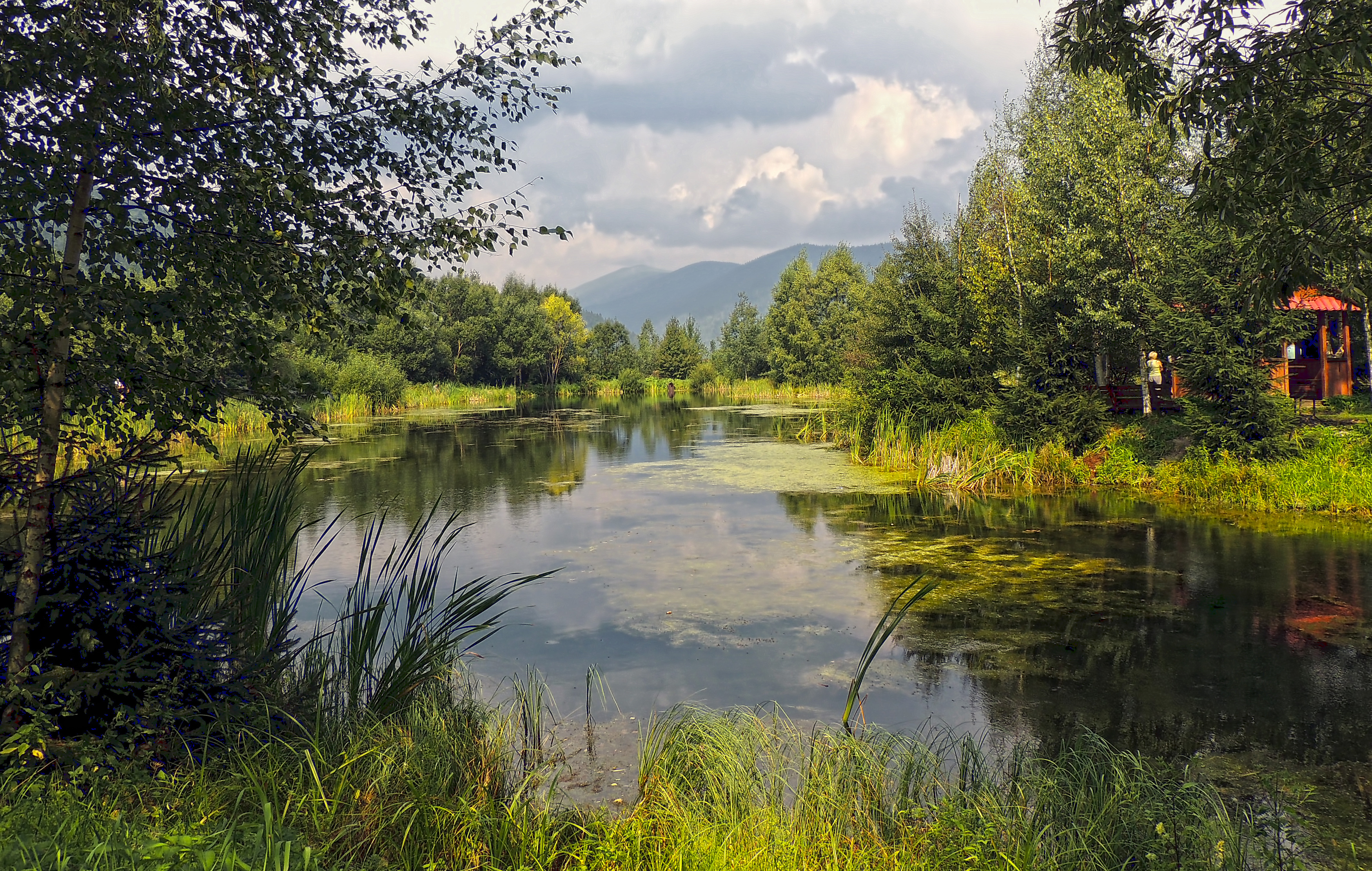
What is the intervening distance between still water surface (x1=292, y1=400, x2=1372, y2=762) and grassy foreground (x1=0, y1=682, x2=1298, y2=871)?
1.24 m

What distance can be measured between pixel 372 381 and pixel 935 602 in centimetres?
3605

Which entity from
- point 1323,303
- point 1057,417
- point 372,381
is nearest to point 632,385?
point 372,381

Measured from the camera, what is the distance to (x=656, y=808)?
4.18m

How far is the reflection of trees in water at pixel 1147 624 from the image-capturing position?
19.2 ft

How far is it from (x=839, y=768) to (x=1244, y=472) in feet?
41.1

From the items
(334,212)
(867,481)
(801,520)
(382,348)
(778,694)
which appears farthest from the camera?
(382,348)

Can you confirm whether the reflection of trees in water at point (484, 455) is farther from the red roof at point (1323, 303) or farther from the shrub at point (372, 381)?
the red roof at point (1323, 303)

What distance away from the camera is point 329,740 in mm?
4574

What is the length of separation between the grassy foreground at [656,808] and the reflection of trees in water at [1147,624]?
1209mm

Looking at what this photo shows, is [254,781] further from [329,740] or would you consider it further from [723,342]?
[723,342]

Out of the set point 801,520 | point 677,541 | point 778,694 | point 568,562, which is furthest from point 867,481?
point 778,694

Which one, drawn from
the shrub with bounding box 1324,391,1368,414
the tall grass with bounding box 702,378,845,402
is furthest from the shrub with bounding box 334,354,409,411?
the shrub with bounding box 1324,391,1368,414

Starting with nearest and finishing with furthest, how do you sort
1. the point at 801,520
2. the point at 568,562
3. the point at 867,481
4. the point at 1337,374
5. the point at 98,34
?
1. the point at 98,34
2. the point at 568,562
3. the point at 801,520
4. the point at 867,481
5. the point at 1337,374

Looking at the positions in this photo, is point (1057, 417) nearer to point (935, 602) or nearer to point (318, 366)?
point (935, 602)
